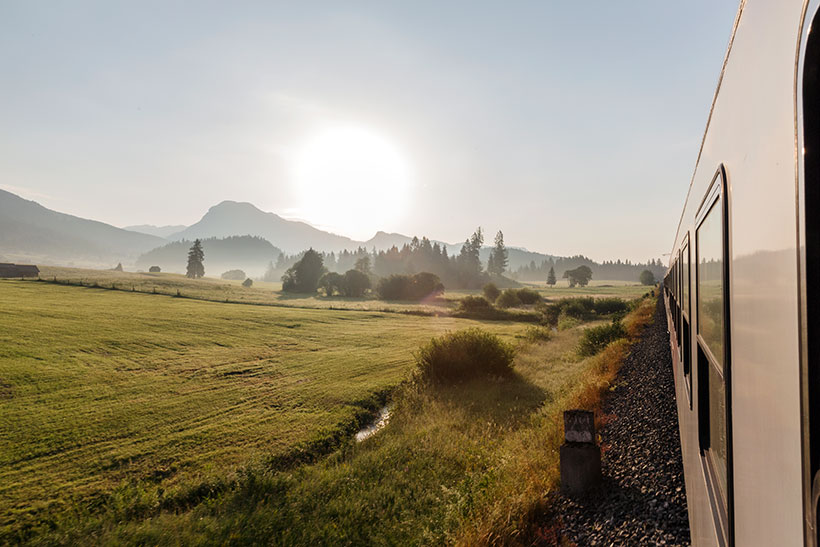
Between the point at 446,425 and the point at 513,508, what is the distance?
6.83m

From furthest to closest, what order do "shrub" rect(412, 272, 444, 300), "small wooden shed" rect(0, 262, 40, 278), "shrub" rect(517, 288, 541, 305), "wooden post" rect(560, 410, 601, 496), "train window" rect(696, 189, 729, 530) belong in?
"shrub" rect(412, 272, 444, 300), "shrub" rect(517, 288, 541, 305), "small wooden shed" rect(0, 262, 40, 278), "wooden post" rect(560, 410, 601, 496), "train window" rect(696, 189, 729, 530)

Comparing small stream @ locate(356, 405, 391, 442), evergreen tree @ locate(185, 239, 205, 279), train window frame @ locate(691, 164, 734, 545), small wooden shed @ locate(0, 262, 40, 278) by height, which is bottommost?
small stream @ locate(356, 405, 391, 442)

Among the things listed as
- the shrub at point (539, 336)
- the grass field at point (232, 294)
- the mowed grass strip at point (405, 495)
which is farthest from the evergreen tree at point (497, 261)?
the mowed grass strip at point (405, 495)

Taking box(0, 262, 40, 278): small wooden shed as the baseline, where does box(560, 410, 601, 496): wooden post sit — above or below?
below

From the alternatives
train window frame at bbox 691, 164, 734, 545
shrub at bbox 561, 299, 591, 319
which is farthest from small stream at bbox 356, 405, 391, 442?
shrub at bbox 561, 299, 591, 319

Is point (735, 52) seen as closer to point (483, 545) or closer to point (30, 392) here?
point (483, 545)

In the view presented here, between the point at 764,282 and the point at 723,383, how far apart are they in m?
1.10

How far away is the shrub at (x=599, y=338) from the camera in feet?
67.2

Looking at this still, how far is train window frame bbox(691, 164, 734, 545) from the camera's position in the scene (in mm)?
1654

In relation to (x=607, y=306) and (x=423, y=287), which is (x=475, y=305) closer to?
(x=607, y=306)

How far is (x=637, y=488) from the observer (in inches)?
216

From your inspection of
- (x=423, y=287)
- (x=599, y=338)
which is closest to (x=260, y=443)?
(x=599, y=338)

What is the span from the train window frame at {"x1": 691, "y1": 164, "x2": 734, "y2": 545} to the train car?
10 millimetres

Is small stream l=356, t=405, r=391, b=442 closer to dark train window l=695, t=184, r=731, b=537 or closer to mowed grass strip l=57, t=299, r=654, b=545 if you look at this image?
mowed grass strip l=57, t=299, r=654, b=545
